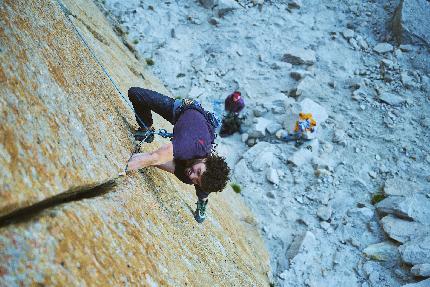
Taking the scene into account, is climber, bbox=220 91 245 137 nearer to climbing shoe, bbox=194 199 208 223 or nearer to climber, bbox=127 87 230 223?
climbing shoe, bbox=194 199 208 223

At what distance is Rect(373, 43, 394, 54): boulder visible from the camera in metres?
17.1

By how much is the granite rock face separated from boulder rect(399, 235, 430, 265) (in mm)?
6264

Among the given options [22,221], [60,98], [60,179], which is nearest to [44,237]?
[22,221]

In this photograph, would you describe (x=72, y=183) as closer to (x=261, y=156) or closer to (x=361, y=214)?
(x=261, y=156)

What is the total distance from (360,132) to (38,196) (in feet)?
44.9

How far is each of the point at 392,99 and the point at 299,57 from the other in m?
4.91

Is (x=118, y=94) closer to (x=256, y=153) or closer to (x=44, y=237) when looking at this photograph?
(x=44, y=237)

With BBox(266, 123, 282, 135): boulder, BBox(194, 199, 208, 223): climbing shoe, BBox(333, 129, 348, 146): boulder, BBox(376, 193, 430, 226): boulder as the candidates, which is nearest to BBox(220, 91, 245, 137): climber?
BBox(266, 123, 282, 135): boulder

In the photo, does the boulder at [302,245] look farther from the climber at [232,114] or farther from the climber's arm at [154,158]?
the climber's arm at [154,158]

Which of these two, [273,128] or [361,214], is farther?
[273,128]

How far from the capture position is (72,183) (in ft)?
10.4

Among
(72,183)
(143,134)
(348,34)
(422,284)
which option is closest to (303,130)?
(422,284)

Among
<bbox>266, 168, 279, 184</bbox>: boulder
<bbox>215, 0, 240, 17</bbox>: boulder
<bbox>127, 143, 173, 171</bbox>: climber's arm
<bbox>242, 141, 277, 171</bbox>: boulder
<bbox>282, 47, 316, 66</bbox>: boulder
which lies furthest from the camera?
<bbox>215, 0, 240, 17</bbox>: boulder

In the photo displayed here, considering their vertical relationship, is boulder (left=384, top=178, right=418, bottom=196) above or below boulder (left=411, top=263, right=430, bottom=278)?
below
